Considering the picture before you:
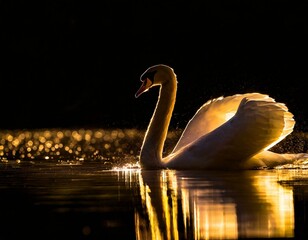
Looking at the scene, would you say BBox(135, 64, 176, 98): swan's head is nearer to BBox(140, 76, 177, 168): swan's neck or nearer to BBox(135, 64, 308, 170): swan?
BBox(140, 76, 177, 168): swan's neck

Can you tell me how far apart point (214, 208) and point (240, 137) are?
4012 millimetres

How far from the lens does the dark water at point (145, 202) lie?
8891 mm

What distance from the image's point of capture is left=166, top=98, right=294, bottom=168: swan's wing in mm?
13878

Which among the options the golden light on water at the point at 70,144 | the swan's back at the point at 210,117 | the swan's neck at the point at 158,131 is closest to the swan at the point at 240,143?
the swan's neck at the point at 158,131

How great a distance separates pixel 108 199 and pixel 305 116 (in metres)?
18.1

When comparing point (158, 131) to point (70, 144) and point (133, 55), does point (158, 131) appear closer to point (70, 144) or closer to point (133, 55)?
point (70, 144)

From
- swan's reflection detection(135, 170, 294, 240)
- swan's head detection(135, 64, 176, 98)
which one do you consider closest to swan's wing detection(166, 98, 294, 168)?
swan's reflection detection(135, 170, 294, 240)

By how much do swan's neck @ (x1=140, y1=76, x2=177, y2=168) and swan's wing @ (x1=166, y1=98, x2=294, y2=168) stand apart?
1.57 feet

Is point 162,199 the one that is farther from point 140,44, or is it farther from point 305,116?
point 140,44

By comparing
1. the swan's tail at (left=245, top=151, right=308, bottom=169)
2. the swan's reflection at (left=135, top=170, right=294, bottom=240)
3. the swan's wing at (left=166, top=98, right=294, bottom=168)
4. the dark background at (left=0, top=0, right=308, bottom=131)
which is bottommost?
the swan's reflection at (left=135, top=170, right=294, bottom=240)

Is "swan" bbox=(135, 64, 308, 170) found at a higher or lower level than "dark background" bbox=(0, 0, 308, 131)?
lower

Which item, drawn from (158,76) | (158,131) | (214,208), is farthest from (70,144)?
(214,208)

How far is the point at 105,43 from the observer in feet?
124

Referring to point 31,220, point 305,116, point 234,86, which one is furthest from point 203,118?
point 234,86
